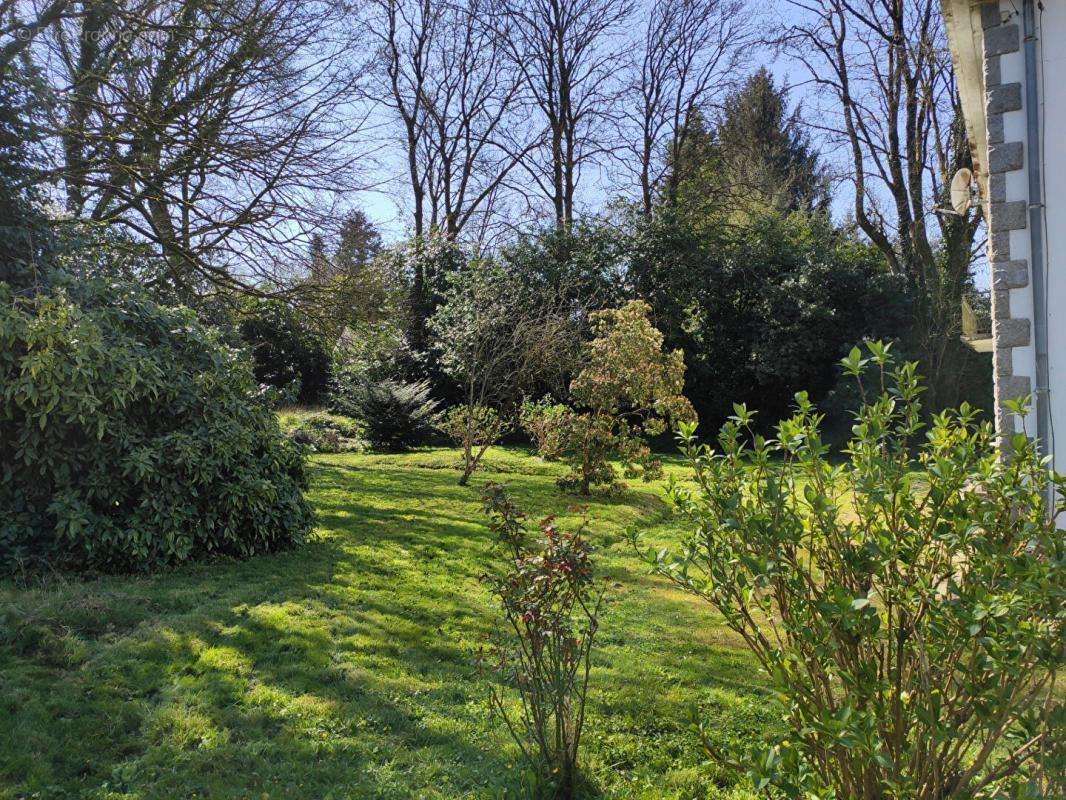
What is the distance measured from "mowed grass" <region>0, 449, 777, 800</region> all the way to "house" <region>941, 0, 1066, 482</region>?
2805 millimetres

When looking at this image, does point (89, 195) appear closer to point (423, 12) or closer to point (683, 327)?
point (683, 327)

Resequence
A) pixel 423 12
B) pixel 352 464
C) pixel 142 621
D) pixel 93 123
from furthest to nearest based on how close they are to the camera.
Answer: pixel 423 12 → pixel 352 464 → pixel 93 123 → pixel 142 621

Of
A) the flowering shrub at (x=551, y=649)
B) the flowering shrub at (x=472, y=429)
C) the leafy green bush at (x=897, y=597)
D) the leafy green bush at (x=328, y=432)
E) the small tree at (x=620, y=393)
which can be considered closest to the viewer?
the leafy green bush at (x=897, y=597)

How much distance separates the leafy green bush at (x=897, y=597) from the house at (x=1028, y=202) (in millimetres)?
3195

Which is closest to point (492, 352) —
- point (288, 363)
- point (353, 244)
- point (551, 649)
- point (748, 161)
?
point (353, 244)

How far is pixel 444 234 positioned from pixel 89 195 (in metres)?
12.9

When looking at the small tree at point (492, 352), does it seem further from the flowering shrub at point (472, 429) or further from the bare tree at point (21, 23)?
the bare tree at point (21, 23)

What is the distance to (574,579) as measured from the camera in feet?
10.9

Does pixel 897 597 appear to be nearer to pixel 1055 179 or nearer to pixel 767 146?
pixel 1055 179

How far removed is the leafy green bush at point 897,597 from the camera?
2094mm

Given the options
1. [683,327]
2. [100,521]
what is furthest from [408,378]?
[100,521]

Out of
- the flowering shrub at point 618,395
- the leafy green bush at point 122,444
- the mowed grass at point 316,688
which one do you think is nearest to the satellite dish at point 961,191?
the flowering shrub at point 618,395

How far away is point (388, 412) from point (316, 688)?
42.7 feet

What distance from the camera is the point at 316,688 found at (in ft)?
13.6
